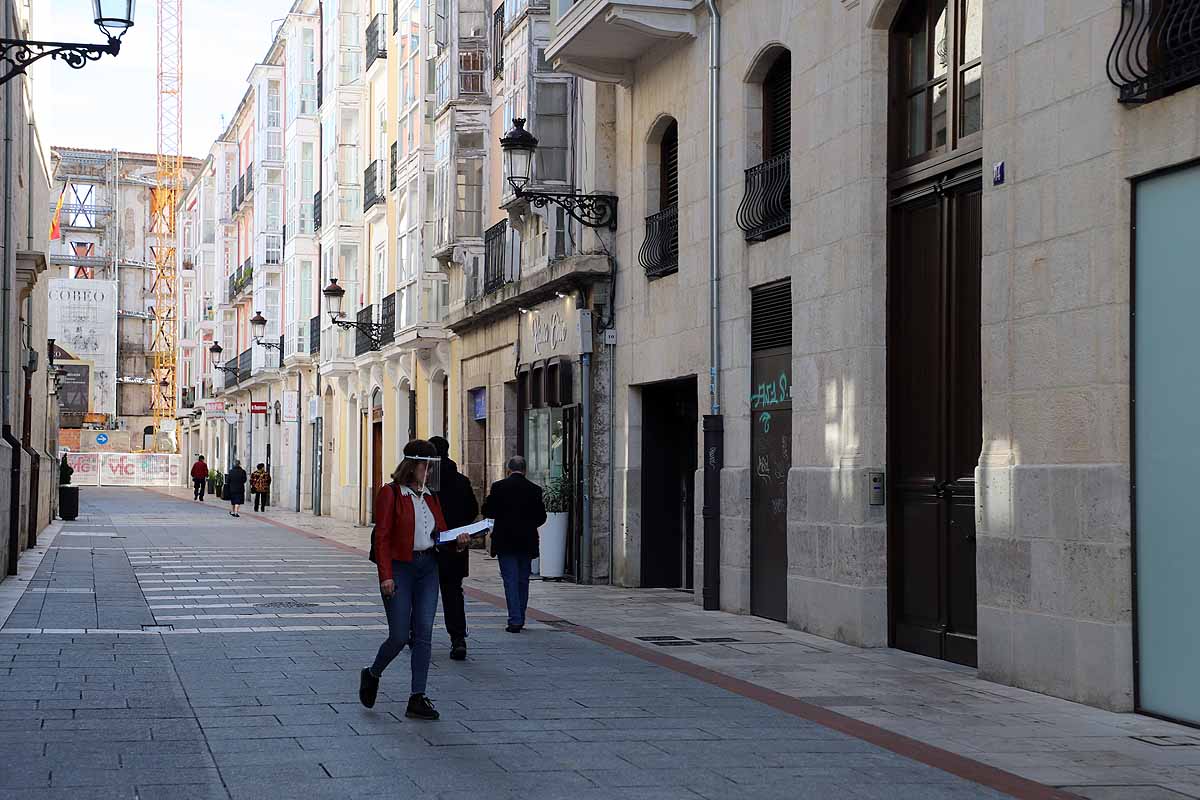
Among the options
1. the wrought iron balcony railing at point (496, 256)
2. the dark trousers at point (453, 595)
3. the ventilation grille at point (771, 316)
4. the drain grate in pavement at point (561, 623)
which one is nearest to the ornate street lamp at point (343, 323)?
the wrought iron balcony railing at point (496, 256)

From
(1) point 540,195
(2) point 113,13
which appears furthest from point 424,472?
(1) point 540,195

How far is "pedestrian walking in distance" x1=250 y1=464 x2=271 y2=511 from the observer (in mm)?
50281

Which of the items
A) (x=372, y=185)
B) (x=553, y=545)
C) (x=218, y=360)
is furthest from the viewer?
(x=218, y=360)

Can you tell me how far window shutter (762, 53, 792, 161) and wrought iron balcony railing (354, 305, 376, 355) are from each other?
73.2 ft

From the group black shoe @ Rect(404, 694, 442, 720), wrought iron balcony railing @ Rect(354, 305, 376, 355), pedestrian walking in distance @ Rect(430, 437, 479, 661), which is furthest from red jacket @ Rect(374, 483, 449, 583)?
wrought iron balcony railing @ Rect(354, 305, 376, 355)

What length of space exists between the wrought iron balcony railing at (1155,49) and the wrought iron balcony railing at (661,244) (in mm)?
8952

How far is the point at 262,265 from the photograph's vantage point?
55031mm

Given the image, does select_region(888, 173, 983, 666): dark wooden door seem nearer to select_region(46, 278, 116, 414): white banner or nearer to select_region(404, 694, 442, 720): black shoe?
select_region(404, 694, 442, 720): black shoe

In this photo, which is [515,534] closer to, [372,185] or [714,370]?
[714,370]

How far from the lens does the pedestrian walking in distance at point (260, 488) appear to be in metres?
50.3

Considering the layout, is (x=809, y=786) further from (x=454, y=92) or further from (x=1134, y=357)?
(x=454, y=92)

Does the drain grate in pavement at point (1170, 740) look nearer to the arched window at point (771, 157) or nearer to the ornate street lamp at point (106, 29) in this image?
the arched window at point (771, 157)

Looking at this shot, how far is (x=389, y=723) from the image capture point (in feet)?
29.5

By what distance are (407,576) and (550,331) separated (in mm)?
13308
